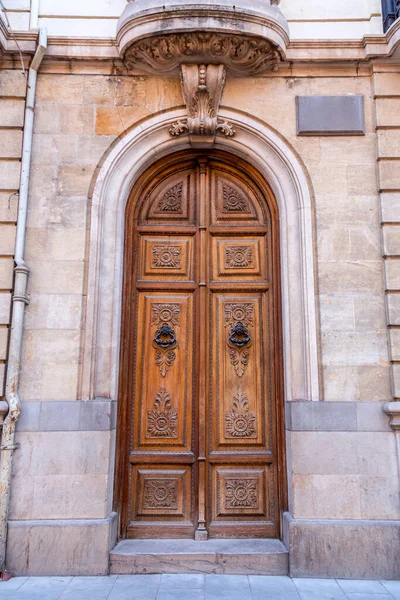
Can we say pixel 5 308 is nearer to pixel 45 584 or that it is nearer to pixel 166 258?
pixel 166 258

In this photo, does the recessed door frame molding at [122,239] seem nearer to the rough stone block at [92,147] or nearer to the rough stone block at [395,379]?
the rough stone block at [92,147]

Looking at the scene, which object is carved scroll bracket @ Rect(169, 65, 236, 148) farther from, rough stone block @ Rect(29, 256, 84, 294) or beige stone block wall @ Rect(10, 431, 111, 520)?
beige stone block wall @ Rect(10, 431, 111, 520)

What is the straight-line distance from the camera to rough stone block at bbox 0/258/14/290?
17.1 ft

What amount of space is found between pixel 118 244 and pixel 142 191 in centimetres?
89

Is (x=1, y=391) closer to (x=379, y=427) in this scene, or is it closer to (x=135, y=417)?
(x=135, y=417)

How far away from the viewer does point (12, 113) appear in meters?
5.60

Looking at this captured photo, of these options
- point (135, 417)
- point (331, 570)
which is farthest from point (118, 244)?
point (331, 570)

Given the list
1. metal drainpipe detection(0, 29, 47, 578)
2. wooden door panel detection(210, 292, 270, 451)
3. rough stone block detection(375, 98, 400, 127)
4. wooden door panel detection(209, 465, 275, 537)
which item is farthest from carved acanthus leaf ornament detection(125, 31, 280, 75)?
wooden door panel detection(209, 465, 275, 537)

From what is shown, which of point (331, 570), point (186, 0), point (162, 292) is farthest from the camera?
point (162, 292)

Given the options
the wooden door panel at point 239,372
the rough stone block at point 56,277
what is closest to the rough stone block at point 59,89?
the rough stone block at point 56,277

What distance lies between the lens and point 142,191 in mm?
5930

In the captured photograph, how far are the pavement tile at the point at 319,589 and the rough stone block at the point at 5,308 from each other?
13.5 ft

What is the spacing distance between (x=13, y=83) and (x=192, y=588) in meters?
6.06

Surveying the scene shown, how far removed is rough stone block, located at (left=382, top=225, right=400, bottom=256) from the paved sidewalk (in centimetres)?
348
